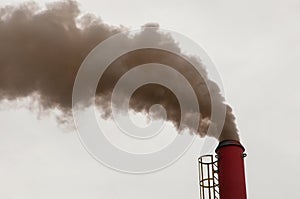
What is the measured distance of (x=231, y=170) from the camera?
15.6m

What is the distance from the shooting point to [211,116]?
63.5 ft

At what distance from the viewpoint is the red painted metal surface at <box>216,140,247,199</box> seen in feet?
50.3

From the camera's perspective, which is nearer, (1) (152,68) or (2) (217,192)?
(2) (217,192)

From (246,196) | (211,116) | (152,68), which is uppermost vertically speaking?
(152,68)

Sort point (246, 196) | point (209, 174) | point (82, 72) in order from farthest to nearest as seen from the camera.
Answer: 1. point (82, 72)
2. point (209, 174)
3. point (246, 196)

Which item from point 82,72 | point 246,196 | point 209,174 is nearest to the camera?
point 246,196

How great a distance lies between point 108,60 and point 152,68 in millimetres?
1598

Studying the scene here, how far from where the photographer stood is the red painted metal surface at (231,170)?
15.3 metres

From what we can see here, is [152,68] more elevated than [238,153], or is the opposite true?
[152,68]

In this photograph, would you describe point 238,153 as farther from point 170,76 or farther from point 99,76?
point 99,76

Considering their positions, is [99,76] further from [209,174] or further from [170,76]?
[209,174]

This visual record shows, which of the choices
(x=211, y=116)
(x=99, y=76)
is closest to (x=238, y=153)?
(x=211, y=116)

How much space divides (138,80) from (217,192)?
207 inches

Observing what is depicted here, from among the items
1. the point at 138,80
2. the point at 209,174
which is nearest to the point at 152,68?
the point at 138,80
